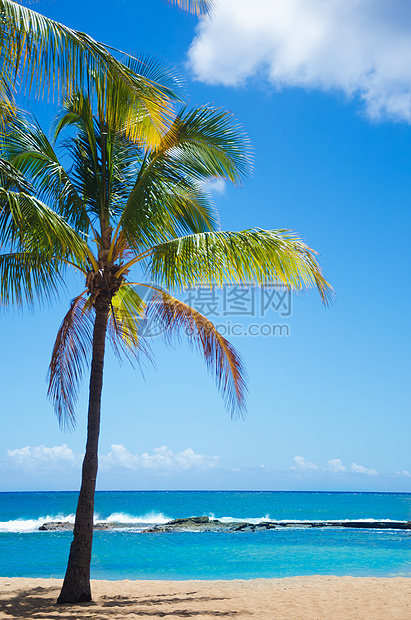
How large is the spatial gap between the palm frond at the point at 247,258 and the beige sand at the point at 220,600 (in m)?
4.63

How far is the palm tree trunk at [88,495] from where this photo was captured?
7.34 metres

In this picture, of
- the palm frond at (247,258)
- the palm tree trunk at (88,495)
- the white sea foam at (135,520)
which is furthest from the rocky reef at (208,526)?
the palm frond at (247,258)

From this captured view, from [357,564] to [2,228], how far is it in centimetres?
1413

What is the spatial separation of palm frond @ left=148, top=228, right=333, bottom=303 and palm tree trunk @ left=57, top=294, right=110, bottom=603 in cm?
148

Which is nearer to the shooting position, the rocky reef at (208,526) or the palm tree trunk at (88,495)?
the palm tree trunk at (88,495)

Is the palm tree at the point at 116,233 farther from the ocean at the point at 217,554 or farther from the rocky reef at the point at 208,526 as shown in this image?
the rocky reef at the point at 208,526

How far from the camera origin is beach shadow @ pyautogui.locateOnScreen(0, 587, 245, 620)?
22.5ft

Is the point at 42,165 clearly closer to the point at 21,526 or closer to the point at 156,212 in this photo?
the point at 156,212

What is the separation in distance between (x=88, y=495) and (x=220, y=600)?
2880 millimetres

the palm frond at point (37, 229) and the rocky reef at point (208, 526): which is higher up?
the palm frond at point (37, 229)

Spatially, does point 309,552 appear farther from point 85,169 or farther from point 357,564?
point 85,169

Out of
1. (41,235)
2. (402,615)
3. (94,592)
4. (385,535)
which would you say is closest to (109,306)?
(41,235)

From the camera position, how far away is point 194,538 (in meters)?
22.9

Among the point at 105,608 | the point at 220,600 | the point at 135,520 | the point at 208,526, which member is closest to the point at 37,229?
the point at 105,608
